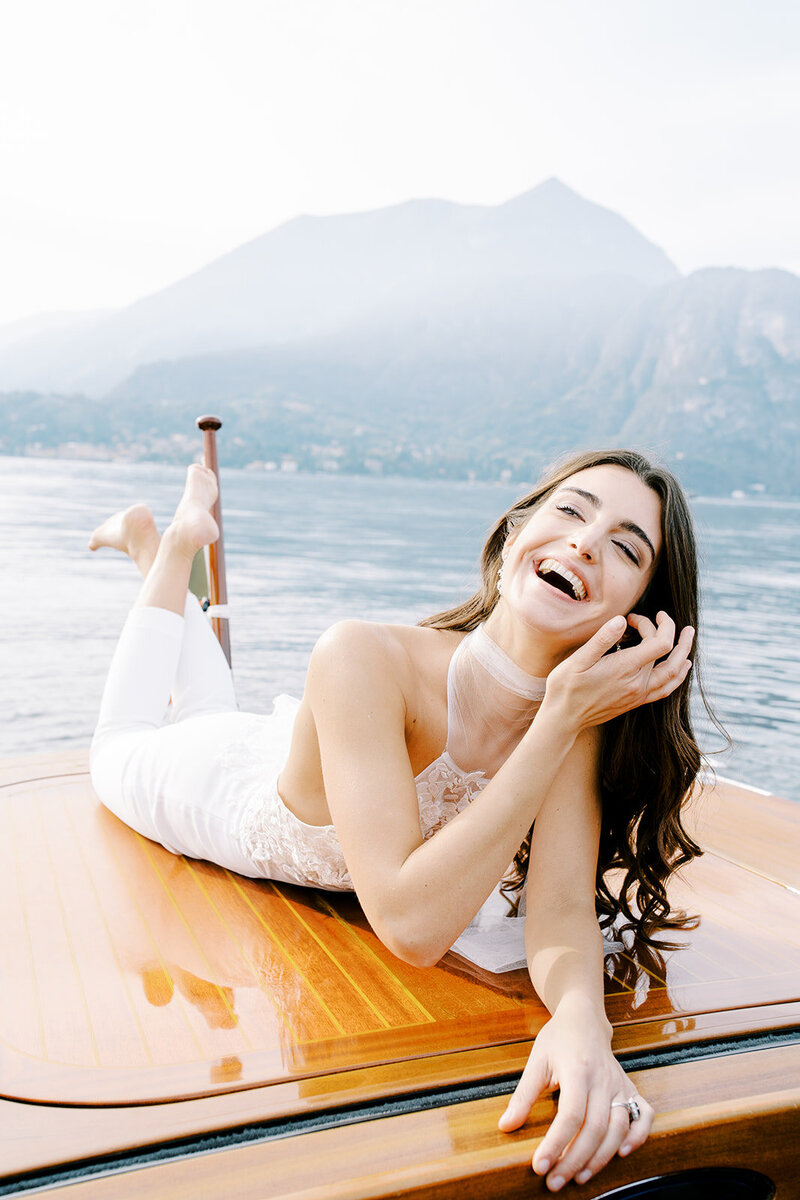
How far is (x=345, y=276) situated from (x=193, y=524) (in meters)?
87.6

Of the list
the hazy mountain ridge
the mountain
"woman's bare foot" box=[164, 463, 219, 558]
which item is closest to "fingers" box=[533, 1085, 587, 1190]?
"woman's bare foot" box=[164, 463, 219, 558]

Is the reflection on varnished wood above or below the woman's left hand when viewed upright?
below

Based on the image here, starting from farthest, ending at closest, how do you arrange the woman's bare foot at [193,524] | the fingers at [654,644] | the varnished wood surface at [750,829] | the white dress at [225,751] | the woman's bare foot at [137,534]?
1. the woman's bare foot at [137,534]
2. the woman's bare foot at [193,524]
3. the varnished wood surface at [750,829]
4. the white dress at [225,751]
5. the fingers at [654,644]

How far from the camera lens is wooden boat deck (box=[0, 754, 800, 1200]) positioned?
3.68 ft

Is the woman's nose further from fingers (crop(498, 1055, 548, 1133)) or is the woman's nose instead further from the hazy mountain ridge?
the hazy mountain ridge

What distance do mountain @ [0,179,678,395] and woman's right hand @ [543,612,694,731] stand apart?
6295cm

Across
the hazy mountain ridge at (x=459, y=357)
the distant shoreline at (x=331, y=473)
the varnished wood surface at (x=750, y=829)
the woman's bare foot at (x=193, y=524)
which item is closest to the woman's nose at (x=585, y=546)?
the varnished wood surface at (x=750, y=829)

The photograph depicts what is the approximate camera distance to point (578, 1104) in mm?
1130

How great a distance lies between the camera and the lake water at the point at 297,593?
24.7ft

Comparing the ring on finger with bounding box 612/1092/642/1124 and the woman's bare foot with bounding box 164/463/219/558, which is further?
the woman's bare foot with bounding box 164/463/219/558

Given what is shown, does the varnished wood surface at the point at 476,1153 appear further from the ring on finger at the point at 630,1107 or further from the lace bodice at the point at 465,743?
the lace bodice at the point at 465,743

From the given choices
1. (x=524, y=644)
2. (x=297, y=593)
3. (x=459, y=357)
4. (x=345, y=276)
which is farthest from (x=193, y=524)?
(x=345, y=276)

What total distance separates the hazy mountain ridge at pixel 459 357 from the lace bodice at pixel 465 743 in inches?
1119

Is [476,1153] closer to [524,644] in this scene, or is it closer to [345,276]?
[524,644]
